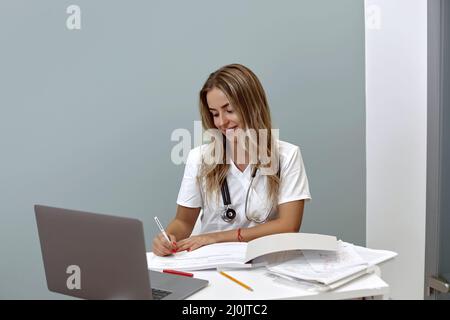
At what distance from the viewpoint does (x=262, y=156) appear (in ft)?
6.84

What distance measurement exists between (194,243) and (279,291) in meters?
0.47

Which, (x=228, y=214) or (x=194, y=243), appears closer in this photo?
(x=194, y=243)

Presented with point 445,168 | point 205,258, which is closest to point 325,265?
point 205,258

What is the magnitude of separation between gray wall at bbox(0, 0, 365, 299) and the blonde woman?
49 cm

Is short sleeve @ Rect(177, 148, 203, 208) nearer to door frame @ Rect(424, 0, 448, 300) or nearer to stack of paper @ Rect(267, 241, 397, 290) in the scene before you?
stack of paper @ Rect(267, 241, 397, 290)

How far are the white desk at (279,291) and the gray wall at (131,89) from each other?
1.26m

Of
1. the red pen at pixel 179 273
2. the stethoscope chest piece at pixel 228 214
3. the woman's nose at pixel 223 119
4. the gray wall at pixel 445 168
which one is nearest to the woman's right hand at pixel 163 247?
the red pen at pixel 179 273

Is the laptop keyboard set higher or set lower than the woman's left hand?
lower

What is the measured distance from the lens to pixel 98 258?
1.24 meters

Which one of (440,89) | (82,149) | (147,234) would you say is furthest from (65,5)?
(440,89)

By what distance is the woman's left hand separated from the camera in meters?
1.69

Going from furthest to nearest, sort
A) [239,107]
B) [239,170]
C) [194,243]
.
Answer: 1. [239,170]
2. [239,107]
3. [194,243]

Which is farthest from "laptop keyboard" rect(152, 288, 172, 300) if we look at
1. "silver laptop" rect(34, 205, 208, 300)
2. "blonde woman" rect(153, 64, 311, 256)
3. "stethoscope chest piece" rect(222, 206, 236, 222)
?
"stethoscope chest piece" rect(222, 206, 236, 222)

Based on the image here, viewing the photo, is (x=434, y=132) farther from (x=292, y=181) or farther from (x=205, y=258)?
(x=205, y=258)
